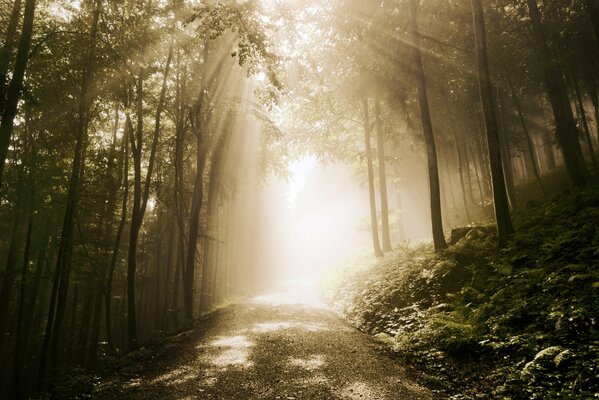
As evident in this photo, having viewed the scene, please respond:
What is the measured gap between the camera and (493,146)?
34.1 ft

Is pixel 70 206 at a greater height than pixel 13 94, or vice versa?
pixel 13 94

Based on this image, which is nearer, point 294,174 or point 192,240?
point 192,240

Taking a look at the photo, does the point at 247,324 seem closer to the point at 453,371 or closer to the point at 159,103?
the point at 453,371

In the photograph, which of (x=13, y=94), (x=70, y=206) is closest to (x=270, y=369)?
(x=13, y=94)

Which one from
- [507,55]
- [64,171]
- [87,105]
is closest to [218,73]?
[87,105]

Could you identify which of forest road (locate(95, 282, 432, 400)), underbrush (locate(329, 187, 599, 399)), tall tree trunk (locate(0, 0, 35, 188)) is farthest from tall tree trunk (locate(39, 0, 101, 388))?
underbrush (locate(329, 187, 599, 399))

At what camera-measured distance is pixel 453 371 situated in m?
5.74

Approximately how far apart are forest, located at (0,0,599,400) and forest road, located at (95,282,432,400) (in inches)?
2.3

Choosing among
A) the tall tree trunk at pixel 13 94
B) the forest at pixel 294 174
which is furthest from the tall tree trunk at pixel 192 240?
the tall tree trunk at pixel 13 94

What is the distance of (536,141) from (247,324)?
41.5 m

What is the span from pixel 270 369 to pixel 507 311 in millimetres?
4481

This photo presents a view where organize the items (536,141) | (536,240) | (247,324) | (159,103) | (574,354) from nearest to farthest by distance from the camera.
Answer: (574,354), (536,240), (247,324), (159,103), (536,141)

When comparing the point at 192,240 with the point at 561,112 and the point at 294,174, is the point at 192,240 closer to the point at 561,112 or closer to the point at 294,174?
the point at 294,174

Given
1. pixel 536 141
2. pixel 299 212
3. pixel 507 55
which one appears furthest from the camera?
pixel 299 212
